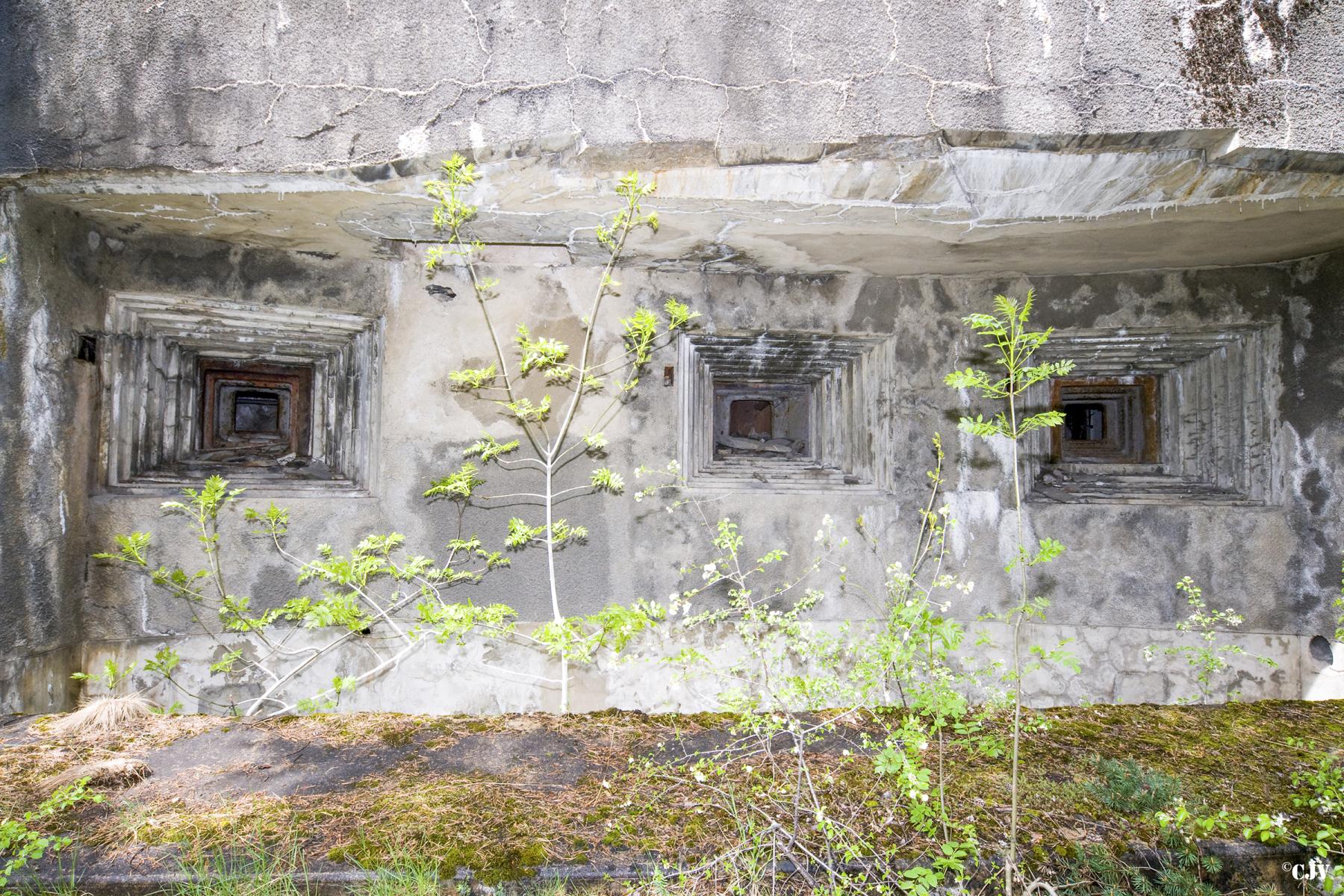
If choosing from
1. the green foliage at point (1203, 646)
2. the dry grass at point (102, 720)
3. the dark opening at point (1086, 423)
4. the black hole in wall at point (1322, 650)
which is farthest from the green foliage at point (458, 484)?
the black hole in wall at point (1322, 650)

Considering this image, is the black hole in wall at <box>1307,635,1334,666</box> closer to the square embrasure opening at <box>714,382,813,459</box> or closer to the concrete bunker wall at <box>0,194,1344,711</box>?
the concrete bunker wall at <box>0,194,1344,711</box>

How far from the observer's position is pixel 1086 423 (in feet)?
17.5

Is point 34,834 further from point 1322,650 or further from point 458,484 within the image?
point 1322,650

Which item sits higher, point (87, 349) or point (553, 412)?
point (87, 349)

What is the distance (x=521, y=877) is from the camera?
59.0 inches

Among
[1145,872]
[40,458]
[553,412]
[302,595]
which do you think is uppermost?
[553,412]

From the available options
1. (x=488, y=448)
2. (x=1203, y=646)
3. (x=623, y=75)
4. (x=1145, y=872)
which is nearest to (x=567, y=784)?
(x=1145, y=872)

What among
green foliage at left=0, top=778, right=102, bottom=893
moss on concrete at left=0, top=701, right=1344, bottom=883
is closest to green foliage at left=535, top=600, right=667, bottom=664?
moss on concrete at left=0, top=701, right=1344, bottom=883

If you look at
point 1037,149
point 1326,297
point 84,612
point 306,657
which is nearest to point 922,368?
point 1037,149

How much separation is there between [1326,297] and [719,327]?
3.78 m

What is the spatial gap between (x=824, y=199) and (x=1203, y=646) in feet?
12.7

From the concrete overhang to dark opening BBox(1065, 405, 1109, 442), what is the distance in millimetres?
1704

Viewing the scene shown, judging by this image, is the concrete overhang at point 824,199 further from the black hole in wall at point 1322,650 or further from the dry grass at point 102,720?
the black hole in wall at point 1322,650

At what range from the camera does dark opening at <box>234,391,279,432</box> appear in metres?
4.74
